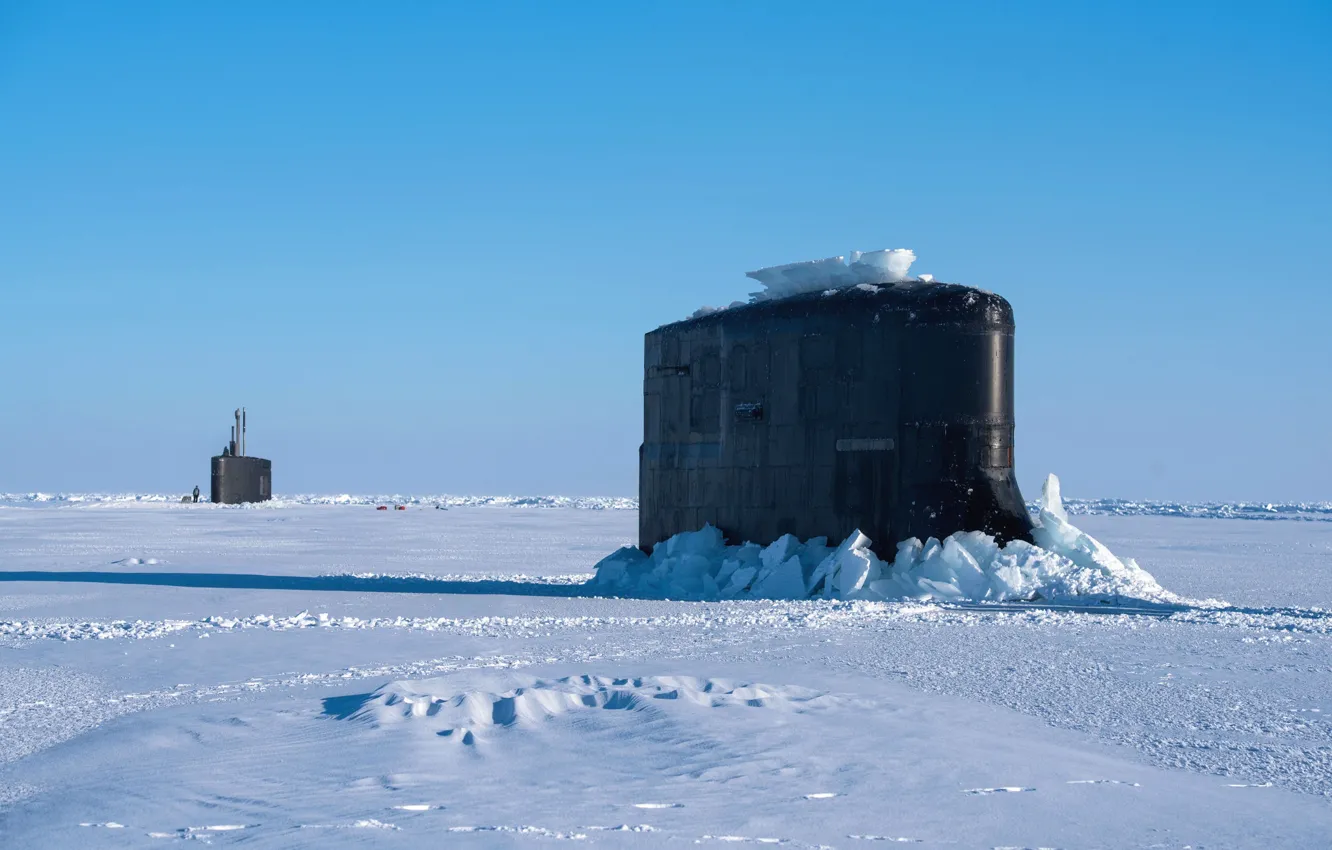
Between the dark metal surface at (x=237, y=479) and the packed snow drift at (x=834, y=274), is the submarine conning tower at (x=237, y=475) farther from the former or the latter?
the packed snow drift at (x=834, y=274)

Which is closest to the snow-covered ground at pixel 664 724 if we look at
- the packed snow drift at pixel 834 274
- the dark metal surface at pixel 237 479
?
the packed snow drift at pixel 834 274

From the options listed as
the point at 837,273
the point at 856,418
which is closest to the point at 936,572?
the point at 856,418

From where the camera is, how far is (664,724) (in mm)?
5336

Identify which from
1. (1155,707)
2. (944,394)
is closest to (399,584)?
(944,394)

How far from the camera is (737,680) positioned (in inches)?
257

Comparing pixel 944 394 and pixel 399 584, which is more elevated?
pixel 944 394

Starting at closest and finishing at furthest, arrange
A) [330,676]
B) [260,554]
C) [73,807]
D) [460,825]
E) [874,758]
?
[460,825], [73,807], [874,758], [330,676], [260,554]

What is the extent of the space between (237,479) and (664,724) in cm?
4840

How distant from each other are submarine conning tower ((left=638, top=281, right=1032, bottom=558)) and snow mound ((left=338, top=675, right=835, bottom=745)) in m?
5.80

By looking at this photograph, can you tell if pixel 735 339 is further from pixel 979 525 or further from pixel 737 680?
pixel 737 680

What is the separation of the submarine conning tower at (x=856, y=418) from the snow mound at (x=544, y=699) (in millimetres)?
5796

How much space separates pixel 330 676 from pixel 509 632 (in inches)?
84.4

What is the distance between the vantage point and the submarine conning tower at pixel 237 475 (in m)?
50.0

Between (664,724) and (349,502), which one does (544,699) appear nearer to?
(664,724)
